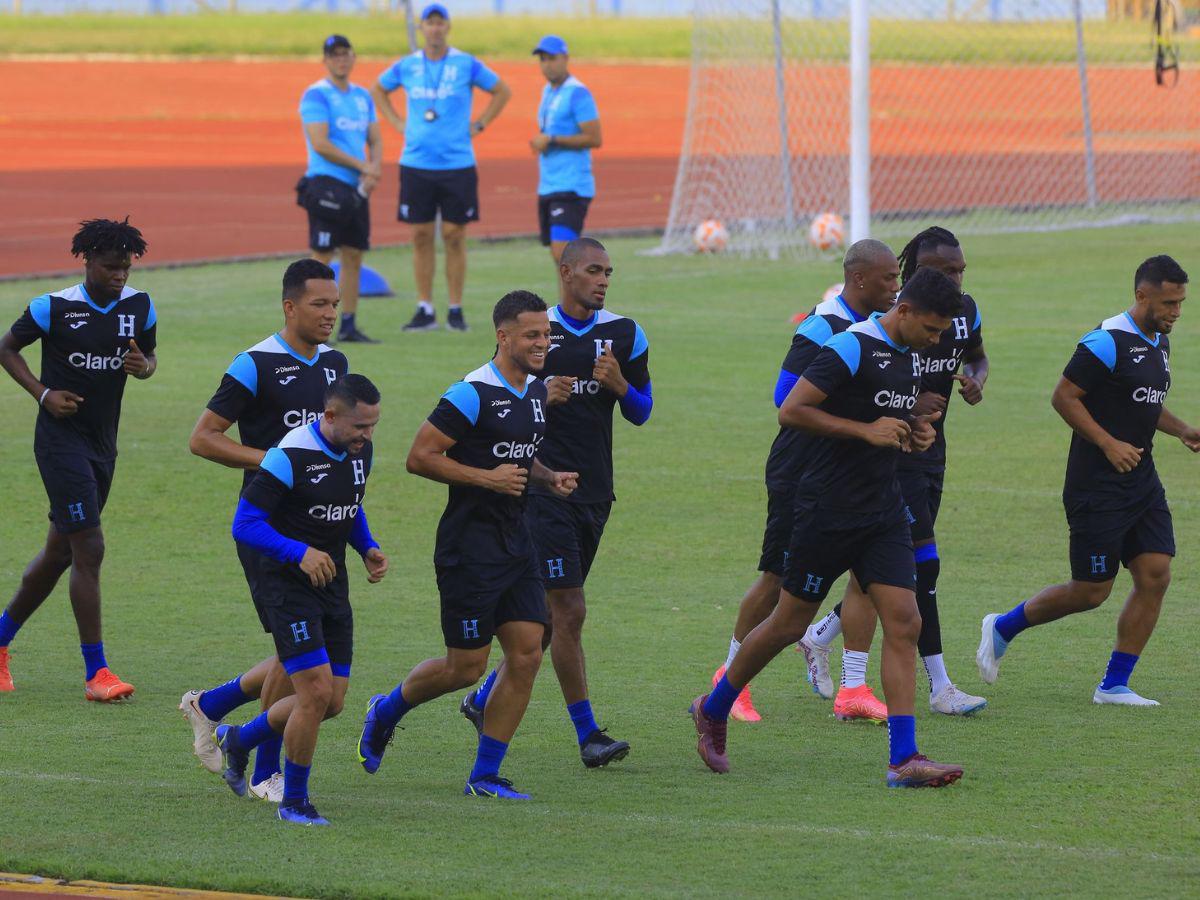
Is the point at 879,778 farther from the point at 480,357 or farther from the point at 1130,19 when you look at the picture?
the point at 1130,19

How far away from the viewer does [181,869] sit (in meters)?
5.78

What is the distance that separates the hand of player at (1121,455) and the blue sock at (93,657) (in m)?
4.20

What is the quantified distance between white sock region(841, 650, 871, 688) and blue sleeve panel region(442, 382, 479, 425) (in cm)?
211

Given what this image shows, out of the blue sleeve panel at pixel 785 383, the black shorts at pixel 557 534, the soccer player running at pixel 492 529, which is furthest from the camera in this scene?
the blue sleeve panel at pixel 785 383

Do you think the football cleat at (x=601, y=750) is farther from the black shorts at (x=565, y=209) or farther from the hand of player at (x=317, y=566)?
the black shorts at (x=565, y=209)

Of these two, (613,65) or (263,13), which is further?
(263,13)

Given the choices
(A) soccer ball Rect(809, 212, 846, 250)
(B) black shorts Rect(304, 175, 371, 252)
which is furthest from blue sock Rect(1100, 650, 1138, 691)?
(A) soccer ball Rect(809, 212, 846, 250)

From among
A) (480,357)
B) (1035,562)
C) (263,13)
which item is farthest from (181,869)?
(263,13)

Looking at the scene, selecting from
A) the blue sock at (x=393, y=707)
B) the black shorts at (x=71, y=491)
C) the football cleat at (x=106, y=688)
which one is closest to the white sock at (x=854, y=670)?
the blue sock at (x=393, y=707)

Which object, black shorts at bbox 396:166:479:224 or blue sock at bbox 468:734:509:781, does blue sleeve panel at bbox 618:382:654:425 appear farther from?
black shorts at bbox 396:166:479:224

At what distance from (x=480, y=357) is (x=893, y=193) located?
12.6 m

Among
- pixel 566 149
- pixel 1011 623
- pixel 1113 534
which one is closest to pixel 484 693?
pixel 1011 623

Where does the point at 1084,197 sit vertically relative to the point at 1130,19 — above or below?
below

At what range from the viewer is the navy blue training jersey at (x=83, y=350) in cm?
818
